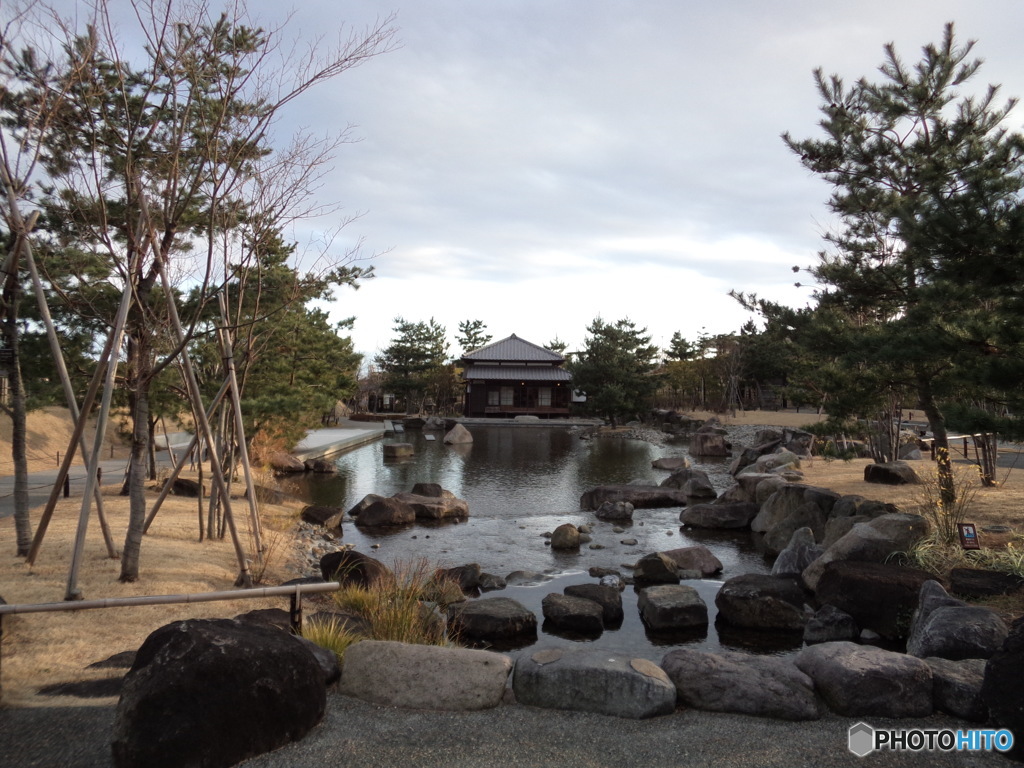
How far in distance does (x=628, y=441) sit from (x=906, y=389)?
16.9 m

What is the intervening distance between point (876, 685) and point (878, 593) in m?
3.01

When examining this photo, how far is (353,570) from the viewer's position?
6648mm

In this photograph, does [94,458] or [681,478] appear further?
[681,478]

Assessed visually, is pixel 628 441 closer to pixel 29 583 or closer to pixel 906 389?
pixel 906 389

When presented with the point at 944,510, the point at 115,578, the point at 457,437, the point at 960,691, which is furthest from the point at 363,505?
the point at 457,437

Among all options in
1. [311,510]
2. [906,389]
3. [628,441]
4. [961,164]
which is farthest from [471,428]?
[961,164]

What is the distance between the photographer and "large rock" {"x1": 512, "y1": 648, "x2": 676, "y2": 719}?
3.62 meters

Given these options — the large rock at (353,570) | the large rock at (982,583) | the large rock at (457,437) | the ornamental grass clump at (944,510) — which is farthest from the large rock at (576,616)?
the large rock at (457,437)

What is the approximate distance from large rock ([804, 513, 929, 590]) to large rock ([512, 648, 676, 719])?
4.48 m

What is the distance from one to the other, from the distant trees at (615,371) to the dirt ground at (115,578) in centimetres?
2073

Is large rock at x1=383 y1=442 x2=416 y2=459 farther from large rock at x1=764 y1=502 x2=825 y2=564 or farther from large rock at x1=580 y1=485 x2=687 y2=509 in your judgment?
large rock at x1=764 y1=502 x2=825 y2=564

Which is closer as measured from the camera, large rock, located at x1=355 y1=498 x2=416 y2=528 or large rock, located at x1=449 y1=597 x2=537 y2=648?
large rock, located at x1=449 y1=597 x2=537 y2=648

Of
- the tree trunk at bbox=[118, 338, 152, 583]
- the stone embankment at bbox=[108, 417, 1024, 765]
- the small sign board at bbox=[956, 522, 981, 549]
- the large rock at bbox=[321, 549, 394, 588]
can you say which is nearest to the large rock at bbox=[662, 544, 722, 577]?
the stone embankment at bbox=[108, 417, 1024, 765]

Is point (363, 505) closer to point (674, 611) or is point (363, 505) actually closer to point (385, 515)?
point (385, 515)
